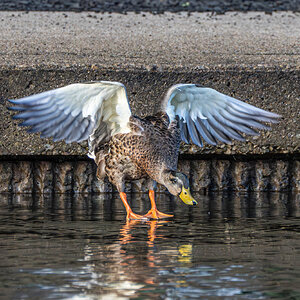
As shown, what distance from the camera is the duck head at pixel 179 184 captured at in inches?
233

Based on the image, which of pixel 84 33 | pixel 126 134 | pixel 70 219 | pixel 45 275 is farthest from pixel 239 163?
pixel 45 275

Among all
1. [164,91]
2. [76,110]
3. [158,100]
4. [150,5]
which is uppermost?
[150,5]

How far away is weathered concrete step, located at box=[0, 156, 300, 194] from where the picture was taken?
8000mm

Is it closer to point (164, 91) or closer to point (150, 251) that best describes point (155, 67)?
point (164, 91)

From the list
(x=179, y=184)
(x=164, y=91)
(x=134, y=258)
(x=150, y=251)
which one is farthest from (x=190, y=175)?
(x=134, y=258)

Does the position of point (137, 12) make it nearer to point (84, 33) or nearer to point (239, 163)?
point (84, 33)

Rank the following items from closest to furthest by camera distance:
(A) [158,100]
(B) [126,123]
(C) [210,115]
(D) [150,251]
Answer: (D) [150,251] → (B) [126,123] → (C) [210,115] → (A) [158,100]

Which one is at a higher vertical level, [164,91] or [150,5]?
[150,5]

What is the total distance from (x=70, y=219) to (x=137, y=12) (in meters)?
6.61

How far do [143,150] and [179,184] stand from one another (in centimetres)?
55

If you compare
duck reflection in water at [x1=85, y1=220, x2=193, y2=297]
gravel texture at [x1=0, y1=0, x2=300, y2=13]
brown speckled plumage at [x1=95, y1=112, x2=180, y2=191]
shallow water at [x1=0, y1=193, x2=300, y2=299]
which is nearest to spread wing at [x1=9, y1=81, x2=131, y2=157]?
brown speckled plumage at [x1=95, y1=112, x2=180, y2=191]

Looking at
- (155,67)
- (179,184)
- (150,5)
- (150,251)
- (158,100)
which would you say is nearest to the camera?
(150,251)

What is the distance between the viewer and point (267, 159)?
824cm

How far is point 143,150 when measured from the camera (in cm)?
645
